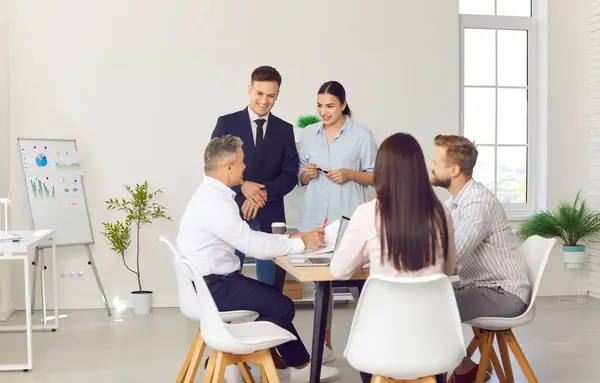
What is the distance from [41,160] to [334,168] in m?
2.67

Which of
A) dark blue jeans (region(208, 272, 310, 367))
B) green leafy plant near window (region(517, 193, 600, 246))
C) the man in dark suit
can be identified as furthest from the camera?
green leafy plant near window (region(517, 193, 600, 246))

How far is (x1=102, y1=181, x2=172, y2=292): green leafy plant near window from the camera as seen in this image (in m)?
6.09

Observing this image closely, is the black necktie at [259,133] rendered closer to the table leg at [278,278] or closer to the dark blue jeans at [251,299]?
the table leg at [278,278]

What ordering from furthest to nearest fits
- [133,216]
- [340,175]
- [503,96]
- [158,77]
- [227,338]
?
1. [503,96]
2. [158,77]
3. [133,216]
4. [340,175]
5. [227,338]

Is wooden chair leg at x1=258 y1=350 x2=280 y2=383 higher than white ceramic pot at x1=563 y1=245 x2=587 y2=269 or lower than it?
higher

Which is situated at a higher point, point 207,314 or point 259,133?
point 259,133

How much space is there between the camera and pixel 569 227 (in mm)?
6578

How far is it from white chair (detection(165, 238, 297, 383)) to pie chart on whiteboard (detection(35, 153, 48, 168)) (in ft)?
10.5

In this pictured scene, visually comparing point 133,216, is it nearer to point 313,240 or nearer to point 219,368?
point 313,240

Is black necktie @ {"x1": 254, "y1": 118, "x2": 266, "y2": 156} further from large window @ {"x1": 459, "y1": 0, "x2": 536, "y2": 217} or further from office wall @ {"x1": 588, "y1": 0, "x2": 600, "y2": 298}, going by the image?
office wall @ {"x1": 588, "y1": 0, "x2": 600, "y2": 298}

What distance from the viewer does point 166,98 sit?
637cm

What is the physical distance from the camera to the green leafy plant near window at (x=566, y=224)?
656 cm

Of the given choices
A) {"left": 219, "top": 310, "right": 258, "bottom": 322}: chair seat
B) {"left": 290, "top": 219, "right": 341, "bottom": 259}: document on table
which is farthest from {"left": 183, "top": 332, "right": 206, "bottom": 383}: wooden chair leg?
{"left": 290, "top": 219, "right": 341, "bottom": 259}: document on table

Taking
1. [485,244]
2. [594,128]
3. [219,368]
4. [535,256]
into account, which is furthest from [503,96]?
[219,368]
